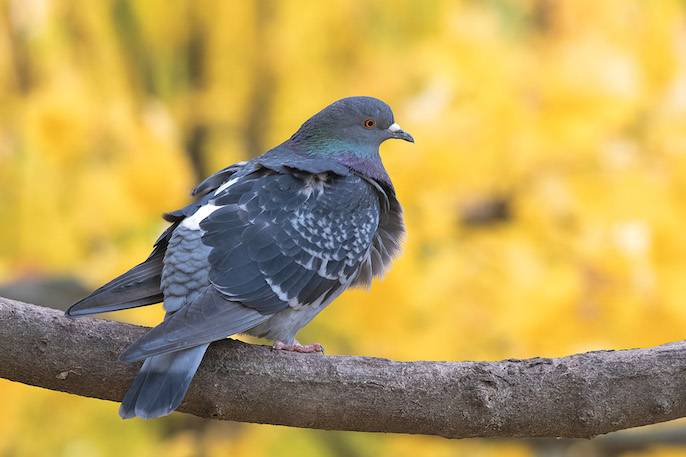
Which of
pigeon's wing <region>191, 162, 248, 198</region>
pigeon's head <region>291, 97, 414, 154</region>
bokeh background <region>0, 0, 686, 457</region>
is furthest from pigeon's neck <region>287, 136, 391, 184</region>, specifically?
bokeh background <region>0, 0, 686, 457</region>

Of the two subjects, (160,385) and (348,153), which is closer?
(160,385)

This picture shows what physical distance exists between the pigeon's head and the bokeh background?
1.88 feet

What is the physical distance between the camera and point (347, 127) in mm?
3643

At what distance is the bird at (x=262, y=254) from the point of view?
97.8 inches

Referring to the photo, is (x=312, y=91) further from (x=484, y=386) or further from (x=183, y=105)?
(x=484, y=386)

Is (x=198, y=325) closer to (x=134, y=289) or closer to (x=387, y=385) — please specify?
(x=134, y=289)

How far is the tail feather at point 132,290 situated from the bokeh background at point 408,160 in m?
1.28

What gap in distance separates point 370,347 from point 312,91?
1249mm

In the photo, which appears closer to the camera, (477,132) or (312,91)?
(477,132)

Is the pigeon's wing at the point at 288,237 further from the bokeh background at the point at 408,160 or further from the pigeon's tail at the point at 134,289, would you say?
the bokeh background at the point at 408,160

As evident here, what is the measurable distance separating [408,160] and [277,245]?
1471mm

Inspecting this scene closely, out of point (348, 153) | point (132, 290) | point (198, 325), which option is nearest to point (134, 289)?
point (132, 290)

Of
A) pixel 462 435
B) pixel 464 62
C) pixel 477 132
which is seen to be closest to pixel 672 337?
pixel 477 132

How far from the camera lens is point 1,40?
449 centimetres
